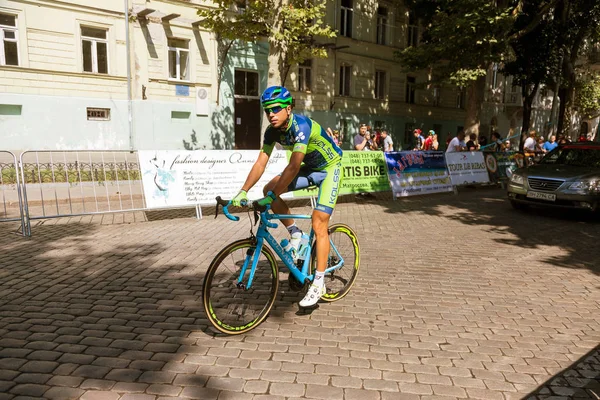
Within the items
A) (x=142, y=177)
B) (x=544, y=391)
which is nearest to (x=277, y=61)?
(x=142, y=177)

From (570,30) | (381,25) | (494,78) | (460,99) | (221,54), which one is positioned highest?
(381,25)

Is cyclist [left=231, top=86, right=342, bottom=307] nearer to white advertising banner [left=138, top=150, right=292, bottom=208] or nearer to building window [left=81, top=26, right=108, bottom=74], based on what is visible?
white advertising banner [left=138, top=150, right=292, bottom=208]

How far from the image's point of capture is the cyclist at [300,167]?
383cm

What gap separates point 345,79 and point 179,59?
10741 mm

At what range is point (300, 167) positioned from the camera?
14.0 feet

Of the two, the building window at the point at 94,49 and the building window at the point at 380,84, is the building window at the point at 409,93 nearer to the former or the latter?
the building window at the point at 380,84

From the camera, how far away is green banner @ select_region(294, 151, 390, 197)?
1155 cm

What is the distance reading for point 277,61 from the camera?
14.2 metres

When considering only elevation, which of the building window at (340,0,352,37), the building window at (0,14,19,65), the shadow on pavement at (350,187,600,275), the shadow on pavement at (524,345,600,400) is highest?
the building window at (340,0,352,37)

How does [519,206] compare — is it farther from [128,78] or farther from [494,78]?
[494,78]

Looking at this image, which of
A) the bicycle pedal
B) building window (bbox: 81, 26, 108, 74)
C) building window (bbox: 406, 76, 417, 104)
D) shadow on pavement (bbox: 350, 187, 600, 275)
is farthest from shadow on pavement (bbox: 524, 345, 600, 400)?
building window (bbox: 406, 76, 417, 104)

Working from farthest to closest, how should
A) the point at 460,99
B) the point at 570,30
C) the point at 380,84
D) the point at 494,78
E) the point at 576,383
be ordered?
1. the point at 494,78
2. the point at 460,99
3. the point at 380,84
4. the point at 570,30
5. the point at 576,383

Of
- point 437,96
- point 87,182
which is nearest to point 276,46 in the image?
point 87,182

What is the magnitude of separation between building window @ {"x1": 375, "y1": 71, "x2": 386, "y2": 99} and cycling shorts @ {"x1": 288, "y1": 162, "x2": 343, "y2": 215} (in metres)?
27.3
